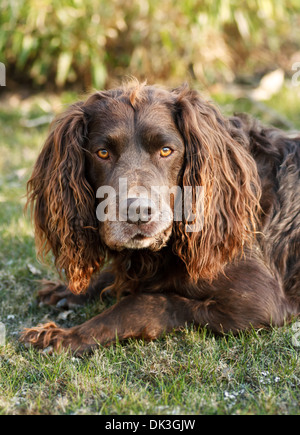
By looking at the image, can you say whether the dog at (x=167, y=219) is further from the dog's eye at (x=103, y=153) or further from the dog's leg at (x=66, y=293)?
the dog's leg at (x=66, y=293)

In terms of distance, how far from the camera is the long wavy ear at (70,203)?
3.14 metres

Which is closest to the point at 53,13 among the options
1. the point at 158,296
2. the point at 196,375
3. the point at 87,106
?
the point at 87,106

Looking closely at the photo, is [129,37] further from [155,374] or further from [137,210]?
[155,374]

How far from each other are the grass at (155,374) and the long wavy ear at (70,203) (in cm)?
52

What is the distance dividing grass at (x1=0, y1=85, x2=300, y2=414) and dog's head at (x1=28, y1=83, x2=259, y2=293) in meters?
0.45

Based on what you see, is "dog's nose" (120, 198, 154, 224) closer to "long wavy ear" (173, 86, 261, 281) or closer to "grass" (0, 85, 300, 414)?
"long wavy ear" (173, 86, 261, 281)

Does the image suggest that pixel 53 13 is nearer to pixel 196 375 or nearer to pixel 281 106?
pixel 281 106

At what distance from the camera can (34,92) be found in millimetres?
9391

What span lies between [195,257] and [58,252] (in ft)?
2.76

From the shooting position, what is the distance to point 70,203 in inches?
125

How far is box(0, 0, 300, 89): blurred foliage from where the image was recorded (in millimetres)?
7840

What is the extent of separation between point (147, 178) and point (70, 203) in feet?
1.79

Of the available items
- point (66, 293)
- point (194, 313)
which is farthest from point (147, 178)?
point (66, 293)

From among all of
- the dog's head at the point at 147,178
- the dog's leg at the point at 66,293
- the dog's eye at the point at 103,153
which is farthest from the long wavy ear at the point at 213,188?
the dog's leg at the point at 66,293
